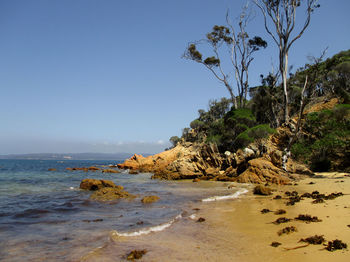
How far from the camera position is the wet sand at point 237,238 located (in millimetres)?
5242

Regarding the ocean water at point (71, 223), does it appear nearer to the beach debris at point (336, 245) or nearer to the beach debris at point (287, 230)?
the beach debris at point (287, 230)

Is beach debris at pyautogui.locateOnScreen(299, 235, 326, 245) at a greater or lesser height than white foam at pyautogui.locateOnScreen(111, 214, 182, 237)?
greater

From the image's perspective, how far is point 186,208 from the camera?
1084 centimetres

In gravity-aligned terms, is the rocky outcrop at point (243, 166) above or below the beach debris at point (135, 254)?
above

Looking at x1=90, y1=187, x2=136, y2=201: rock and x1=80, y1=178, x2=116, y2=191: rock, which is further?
x1=80, y1=178, x2=116, y2=191: rock

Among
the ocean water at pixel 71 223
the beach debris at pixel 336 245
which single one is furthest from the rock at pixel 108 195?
the beach debris at pixel 336 245

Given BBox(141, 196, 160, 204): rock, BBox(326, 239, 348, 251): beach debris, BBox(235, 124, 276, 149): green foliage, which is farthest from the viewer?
BBox(235, 124, 276, 149): green foliage

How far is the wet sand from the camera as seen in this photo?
→ 17.2ft

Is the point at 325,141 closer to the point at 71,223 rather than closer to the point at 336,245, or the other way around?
the point at 336,245

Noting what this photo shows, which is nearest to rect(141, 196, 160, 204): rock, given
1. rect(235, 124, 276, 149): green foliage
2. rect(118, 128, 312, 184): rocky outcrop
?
rect(118, 128, 312, 184): rocky outcrop

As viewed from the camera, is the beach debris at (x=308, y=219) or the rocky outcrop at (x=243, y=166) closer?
the beach debris at (x=308, y=219)

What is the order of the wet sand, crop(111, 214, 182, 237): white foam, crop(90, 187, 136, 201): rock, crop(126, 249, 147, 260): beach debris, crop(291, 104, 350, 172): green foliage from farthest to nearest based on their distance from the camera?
crop(291, 104, 350, 172): green foliage
crop(90, 187, 136, 201): rock
crop(111, 214, 182, 237): white foam
crop(126, 249, 147, 260): beach debris
the wet sand

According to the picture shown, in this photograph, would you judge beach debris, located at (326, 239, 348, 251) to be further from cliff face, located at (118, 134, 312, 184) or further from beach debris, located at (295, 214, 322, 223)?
cliff face, located at (118, 134, 312, 184)

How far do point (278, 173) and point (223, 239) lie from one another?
13.2m
